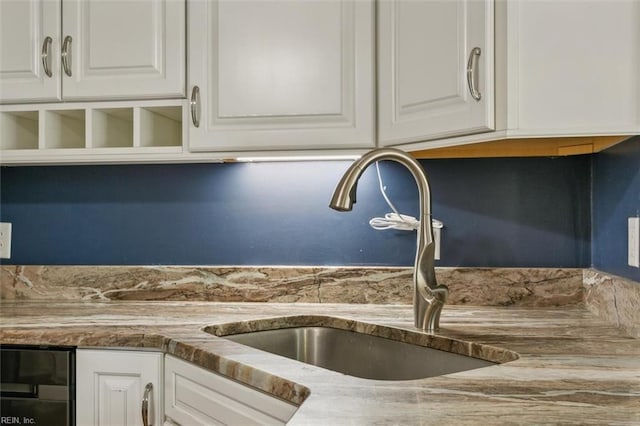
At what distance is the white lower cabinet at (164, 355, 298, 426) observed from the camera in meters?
1.06

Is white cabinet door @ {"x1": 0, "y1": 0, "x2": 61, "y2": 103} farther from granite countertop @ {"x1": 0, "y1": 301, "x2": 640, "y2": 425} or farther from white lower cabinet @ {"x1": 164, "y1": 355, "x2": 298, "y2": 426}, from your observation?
→ white lower cabinet @ {"x1": 164, "y1": 355, "x2": 298, "y2": 426}

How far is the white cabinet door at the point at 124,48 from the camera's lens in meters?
1.71

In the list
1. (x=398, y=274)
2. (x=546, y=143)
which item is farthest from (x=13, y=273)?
(x=546, y=143)

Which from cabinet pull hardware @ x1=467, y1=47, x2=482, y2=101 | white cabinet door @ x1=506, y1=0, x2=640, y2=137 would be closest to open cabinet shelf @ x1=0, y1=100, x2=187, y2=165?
cabinet pull hardware @ x1=467, y1=47, x2=482, y2=101

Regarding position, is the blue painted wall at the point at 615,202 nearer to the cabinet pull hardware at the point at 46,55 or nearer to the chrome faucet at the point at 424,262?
the chrome faucet at the point at 424,262

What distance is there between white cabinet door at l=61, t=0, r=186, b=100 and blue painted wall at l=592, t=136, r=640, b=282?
3.95 feet

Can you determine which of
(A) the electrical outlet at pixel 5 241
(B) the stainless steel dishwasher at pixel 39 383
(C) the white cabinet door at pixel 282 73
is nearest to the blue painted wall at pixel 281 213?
(A) the electrical outlet at pixel 5 241

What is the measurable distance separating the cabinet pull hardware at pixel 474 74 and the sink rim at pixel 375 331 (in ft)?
1.83

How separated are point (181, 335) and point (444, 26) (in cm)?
98

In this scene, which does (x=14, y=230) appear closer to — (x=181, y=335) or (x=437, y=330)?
(x=181, y=335)

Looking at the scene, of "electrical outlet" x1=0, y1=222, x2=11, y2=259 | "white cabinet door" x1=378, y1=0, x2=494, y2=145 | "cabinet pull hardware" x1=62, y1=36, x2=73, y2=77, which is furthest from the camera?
"electrical outlet" x1=0, y1=222, x2=11, y2=259

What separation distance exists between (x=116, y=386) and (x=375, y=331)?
0.66 meters

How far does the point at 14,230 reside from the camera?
2094 mm

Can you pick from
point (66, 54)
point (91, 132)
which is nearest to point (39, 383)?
point (91, 132)
